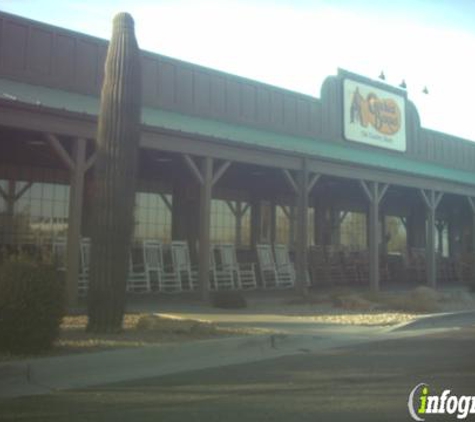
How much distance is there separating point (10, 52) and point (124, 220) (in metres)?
8.49

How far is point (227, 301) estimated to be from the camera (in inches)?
600

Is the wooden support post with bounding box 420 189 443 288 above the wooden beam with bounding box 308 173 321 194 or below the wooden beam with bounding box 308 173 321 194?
below

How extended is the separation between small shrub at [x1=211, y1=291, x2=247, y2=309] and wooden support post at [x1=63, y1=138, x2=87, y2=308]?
11.3 feet

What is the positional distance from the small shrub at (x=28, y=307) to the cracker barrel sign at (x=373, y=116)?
64.0 ft

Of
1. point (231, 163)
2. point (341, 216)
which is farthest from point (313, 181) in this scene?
point (341, 216)

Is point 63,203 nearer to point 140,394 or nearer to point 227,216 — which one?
point 227,216

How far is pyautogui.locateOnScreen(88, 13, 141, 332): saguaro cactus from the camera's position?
10328 mm

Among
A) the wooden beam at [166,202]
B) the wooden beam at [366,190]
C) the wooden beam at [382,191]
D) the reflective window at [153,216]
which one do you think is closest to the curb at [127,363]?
the reflective window at [153,216]

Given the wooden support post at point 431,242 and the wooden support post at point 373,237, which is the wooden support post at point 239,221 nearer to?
the wooden support post at point 373,237

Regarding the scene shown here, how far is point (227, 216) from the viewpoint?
924 inches

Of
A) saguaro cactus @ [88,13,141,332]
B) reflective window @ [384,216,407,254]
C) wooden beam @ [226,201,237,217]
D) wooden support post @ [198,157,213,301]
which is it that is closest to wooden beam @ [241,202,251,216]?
wooden beam @ [226,201,237,217]

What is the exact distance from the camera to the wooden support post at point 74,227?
13.2 meters

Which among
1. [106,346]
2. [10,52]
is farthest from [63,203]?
[106,346]

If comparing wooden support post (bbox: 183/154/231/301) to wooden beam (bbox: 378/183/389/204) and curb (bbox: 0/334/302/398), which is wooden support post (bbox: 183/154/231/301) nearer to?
curb (bbox: 0/334/302/398)
